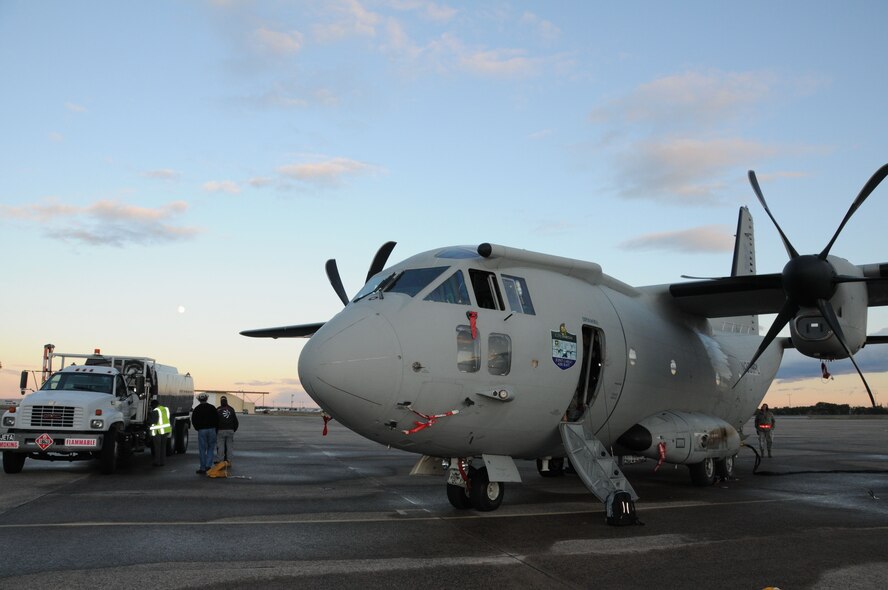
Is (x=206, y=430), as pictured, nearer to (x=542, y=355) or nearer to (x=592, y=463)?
(x=542, y=355)

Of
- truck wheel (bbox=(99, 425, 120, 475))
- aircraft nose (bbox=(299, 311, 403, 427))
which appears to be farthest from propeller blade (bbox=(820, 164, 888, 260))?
truck wheel (bbox=(99, 425, 120, 475))

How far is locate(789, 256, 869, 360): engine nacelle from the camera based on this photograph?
40.5 ft

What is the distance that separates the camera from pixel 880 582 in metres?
6.39

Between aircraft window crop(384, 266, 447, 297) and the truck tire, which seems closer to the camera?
aircraft window crop(384, 266, 447, 297)

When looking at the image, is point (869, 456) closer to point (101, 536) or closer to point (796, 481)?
point (796, 481)

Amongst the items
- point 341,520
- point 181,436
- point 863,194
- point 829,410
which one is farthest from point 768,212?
point 829,410

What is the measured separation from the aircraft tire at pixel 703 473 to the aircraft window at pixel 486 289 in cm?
682

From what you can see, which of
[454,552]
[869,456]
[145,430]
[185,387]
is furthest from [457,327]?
[869,456]

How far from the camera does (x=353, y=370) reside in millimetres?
8344

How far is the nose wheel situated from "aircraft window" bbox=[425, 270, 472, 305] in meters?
2.58

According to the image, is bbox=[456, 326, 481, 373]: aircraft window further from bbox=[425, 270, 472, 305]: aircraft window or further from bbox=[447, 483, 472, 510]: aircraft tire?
bbox=[447, 483, 472, 510]: aircraft tire

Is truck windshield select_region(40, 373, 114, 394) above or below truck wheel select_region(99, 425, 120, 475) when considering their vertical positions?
above

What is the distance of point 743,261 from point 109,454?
1716cm

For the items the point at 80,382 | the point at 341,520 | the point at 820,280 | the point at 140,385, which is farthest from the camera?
the point at 140,385
